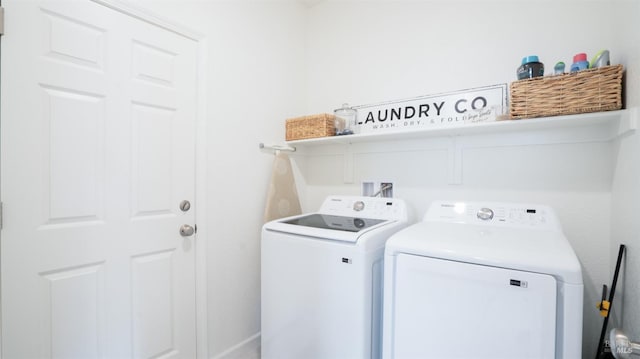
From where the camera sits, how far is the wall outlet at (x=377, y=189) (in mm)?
2137

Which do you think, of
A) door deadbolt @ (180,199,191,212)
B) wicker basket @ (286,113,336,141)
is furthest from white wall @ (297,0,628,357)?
door deadbolt @ (180,199,191,212)

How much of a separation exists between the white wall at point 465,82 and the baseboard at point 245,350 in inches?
42.6

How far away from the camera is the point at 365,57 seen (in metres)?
2.28

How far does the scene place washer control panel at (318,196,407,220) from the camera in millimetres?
1883

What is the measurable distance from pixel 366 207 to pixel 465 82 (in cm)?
102

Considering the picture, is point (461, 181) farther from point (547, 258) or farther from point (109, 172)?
point (109, 172)

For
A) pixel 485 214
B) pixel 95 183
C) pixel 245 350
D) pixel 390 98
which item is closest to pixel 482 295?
pixel 485 214

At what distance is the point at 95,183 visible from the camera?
1360 mm

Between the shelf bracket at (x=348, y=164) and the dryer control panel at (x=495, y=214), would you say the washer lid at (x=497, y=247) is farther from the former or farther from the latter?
the shelf bracket at (x=348, y=164)

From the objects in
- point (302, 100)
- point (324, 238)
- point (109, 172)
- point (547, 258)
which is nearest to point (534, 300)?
point (547, 258)

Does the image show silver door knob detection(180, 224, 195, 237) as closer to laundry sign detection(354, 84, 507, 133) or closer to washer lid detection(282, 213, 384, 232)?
washer lid detection(282, 213, 384, 232)

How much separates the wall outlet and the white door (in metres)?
1.22

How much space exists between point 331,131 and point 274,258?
39.1 inches

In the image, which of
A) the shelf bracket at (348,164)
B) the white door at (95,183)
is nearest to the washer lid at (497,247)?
the shelf bracket at (348,164)
